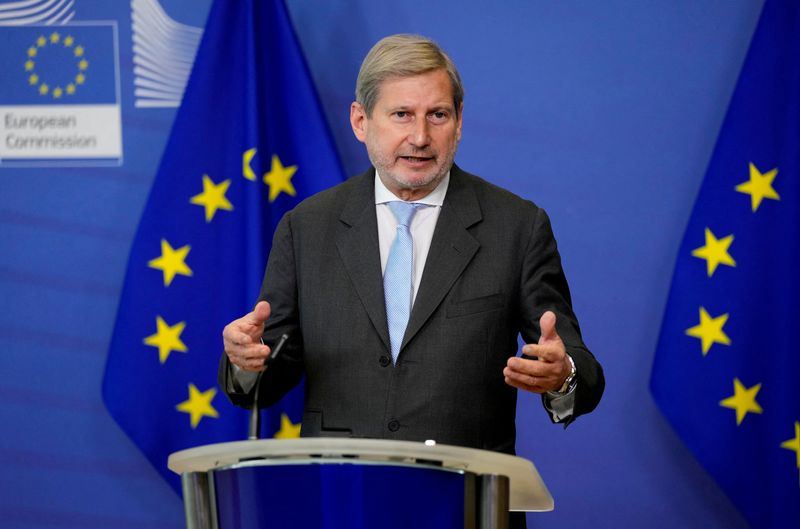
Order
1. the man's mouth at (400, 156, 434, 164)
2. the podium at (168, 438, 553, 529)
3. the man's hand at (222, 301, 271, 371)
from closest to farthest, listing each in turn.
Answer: the podium at (168, 438, 553, 529)
the man's hand at (222, 301, 271, 371)
the man's mouth at (400, 156, 434, 164)

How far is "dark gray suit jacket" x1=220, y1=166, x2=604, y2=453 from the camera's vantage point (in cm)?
199

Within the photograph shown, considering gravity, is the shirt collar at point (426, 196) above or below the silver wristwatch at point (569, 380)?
above

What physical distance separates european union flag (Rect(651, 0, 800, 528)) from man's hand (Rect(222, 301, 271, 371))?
159cm

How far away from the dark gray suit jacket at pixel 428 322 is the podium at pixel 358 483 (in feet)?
2.00

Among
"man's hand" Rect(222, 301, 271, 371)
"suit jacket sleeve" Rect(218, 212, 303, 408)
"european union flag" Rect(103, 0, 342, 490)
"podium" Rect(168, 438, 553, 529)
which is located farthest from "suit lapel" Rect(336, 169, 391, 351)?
"european union flag" Rect(103, 0, 342, 490)

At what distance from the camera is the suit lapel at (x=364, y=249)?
2.02 m

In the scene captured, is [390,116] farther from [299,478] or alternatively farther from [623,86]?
[623,86]

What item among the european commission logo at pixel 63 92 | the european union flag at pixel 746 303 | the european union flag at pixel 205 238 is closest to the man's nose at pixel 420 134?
the european union flag at pixel 205 238

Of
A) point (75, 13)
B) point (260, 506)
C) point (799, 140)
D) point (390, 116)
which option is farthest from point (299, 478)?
point (75, 13)

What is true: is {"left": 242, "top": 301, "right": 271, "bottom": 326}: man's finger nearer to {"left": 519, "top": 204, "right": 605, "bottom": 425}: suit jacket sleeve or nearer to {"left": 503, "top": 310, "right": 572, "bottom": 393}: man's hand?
{"left": 503, "top": 310, "right": 572, "bottom": 393}: man's hand

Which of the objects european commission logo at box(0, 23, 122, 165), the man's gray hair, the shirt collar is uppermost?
european commission logo at box(0, 23, 122, 165)

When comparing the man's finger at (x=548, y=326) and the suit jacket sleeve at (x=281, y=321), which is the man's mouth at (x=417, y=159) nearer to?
the suit jacket sleeve at (x=281, y=321)

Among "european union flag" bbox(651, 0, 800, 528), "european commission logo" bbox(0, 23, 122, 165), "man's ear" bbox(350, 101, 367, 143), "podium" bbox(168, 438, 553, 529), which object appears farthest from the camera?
"european commission logo" bbox(0, 23, 122, 165)

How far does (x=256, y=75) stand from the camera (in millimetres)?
3010
